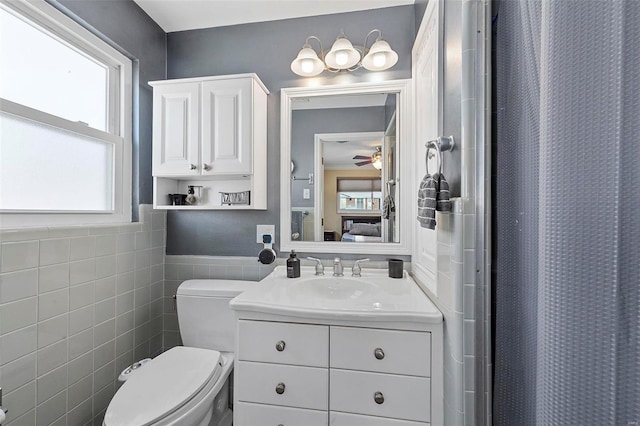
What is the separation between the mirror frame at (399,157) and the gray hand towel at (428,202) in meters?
0.56

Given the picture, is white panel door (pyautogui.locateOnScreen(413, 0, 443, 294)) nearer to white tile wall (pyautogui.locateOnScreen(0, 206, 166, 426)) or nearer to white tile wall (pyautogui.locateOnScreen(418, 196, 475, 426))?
white tile wall (pyautogui.locateOnScreen(418, 196, 475, 426))

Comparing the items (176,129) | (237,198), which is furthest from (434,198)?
(176,129)

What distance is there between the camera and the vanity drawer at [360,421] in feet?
3.21

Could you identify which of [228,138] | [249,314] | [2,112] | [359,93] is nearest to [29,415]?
[249,314]

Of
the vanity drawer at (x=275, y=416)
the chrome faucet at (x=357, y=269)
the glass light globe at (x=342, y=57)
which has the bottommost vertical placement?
the vanity drawer at (x=275, y=416)

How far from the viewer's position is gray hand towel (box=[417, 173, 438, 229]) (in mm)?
930

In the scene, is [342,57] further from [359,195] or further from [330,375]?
[330,375]

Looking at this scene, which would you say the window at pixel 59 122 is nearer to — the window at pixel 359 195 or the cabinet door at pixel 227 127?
the cabinet door at pixel 227 127

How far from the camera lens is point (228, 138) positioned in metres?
1.53

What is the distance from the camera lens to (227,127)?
1526 millimetres

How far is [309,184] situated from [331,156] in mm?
222

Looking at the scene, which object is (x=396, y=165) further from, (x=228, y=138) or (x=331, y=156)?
(x=228, y=138)

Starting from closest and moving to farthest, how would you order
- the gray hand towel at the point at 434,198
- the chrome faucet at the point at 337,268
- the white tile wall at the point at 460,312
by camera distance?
the white tile wall at the point at 460,312 → the gray hand towel at the point at 434,198 → the chrome faucet at the point at 337,268

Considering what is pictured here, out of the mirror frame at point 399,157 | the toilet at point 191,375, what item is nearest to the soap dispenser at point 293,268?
the mirror frame at point 399,157
